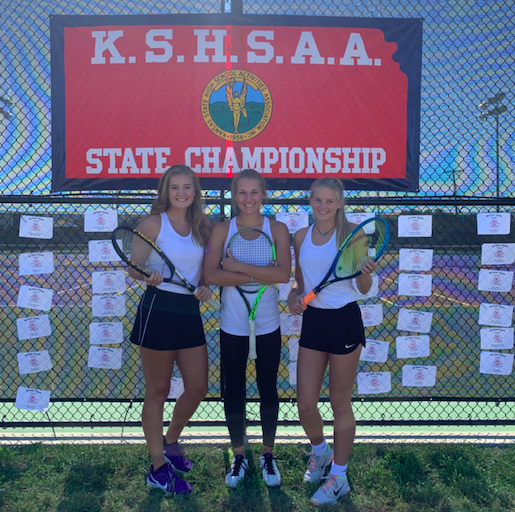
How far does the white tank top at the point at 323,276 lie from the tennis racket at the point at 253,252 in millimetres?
222

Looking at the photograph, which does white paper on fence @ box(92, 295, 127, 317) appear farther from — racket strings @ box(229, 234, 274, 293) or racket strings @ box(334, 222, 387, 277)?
racket strings @ box(334, 222, 387, 277)

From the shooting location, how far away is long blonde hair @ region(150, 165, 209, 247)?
8.77 feet

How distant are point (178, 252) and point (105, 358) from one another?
149 centimetres

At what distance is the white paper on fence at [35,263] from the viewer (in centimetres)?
339

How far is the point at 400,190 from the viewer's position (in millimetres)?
3455

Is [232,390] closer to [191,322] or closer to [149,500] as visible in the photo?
[191,322]

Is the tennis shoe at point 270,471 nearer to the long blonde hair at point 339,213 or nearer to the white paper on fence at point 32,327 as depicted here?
the long blonde hair at point 339,213

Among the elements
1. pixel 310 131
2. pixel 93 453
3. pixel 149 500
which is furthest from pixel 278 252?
pixel 93 453

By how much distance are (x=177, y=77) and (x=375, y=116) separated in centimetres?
160

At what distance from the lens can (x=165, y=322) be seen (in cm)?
255

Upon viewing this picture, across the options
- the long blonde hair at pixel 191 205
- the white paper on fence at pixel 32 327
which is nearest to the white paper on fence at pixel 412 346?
the long blonde hair at pixel 191 205

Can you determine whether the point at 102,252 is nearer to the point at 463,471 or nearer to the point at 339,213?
the point at 339,213

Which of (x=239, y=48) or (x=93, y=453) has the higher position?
(x=239, y=48)

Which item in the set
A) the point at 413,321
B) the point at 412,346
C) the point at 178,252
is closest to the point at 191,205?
the point at 178,252
